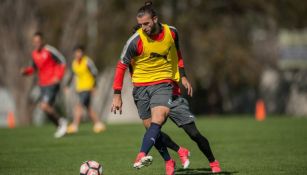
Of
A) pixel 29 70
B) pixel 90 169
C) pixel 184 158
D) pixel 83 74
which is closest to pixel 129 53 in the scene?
pixel 90 169

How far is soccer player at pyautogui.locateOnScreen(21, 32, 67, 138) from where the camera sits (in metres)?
18.1

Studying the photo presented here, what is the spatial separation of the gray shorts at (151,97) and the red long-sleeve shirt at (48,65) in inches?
338

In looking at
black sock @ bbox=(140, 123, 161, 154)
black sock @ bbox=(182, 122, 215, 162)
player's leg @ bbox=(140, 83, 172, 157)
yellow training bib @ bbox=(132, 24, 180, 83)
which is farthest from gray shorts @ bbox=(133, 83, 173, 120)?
black sock @ bbox=(182, 122, 215, 162)

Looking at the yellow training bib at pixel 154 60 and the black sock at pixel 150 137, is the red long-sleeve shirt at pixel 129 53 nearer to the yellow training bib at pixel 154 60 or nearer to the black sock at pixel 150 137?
the yellow training bib at pixel 154 60

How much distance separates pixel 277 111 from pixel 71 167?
36.6 metres

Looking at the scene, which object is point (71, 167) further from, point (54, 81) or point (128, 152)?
point (54, 81)

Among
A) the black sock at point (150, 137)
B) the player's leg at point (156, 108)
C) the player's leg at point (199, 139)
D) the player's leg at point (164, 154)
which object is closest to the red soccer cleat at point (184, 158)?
the player's leg at point (164, 154)

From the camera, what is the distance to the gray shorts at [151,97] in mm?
9547

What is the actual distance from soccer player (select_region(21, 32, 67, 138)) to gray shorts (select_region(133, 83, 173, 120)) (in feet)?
27.6

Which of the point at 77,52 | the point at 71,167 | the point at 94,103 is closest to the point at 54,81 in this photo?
the point at 77,52

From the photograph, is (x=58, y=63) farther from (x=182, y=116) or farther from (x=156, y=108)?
(x=156, y=108)

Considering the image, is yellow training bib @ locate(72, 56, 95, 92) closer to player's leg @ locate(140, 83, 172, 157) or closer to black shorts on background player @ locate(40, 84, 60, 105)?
black shorts on background player @ locate(40, 84, 60, 105)

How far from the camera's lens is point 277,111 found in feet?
152

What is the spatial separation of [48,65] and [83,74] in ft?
7.37
